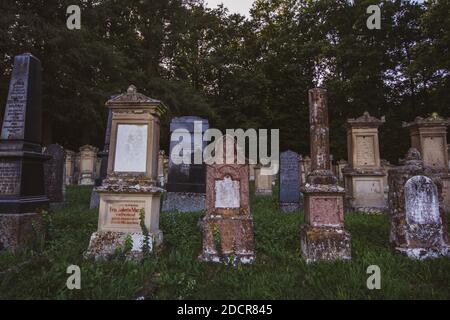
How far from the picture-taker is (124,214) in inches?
186

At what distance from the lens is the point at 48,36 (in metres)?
16.8


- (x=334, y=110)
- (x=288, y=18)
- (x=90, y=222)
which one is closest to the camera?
(x=90, y=222)

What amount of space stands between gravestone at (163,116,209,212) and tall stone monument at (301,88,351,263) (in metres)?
4.26

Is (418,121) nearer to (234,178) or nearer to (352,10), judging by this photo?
(234,178)

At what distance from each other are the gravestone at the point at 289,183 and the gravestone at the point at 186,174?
8.69ft

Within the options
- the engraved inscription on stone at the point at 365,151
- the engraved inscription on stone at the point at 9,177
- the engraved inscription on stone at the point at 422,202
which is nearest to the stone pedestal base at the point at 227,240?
the engraved inscription on stone at the point at 422,202

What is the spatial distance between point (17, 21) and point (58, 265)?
17.9 meters

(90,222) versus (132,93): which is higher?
(132,93)

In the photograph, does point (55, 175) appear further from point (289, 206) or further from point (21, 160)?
point (289, 206)

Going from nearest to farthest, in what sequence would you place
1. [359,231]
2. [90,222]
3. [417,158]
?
[417,158] → [359,231] → [90,222]

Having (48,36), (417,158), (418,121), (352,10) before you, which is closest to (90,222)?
(417,158)

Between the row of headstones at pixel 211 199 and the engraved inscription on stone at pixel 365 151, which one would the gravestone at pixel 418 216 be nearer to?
the row of headstones at pixel 211 199

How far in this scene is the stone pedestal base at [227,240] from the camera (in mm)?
4426

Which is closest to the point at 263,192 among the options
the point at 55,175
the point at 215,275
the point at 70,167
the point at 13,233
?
the point at 55,175
